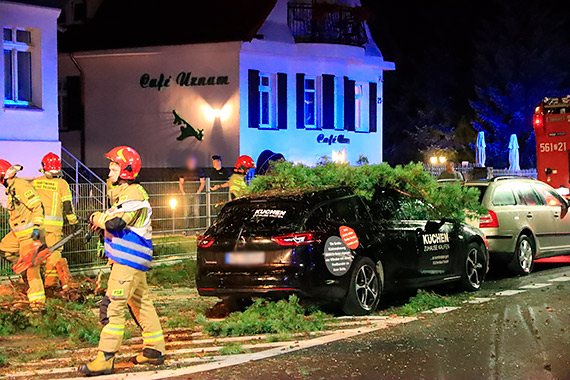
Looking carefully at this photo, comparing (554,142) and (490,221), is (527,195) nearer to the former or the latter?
(490,221)

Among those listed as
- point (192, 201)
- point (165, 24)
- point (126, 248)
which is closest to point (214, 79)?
point (165, 24)

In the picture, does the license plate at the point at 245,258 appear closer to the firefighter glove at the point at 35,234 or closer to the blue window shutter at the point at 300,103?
the firefighter glove at the point at 35,234

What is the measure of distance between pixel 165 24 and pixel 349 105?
24.0 ft

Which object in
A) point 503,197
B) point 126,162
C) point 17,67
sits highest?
point 17,67

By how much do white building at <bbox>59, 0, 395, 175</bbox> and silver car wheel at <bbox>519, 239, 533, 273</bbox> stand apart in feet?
45.2

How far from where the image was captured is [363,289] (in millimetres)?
10352

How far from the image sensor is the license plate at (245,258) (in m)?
9.84

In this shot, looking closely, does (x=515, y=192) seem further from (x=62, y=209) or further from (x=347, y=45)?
(x=347, y=45)

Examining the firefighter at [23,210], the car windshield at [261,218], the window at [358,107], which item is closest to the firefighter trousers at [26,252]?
the firefighter at [23,210]

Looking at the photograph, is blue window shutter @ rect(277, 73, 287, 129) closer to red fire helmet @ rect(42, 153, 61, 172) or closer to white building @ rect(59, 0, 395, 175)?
white building @ rect(59, 0, 395, 175)

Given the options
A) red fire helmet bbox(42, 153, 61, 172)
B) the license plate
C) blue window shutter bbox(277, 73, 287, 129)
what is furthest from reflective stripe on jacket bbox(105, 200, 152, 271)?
blue window shutter bbox(277, 73, 287, 129)

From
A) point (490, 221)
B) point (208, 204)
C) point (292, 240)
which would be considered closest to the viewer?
point (292, 240)

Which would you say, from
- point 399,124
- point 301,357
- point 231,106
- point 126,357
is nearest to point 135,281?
point 126,357

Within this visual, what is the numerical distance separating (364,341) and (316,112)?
22308 millimetres
